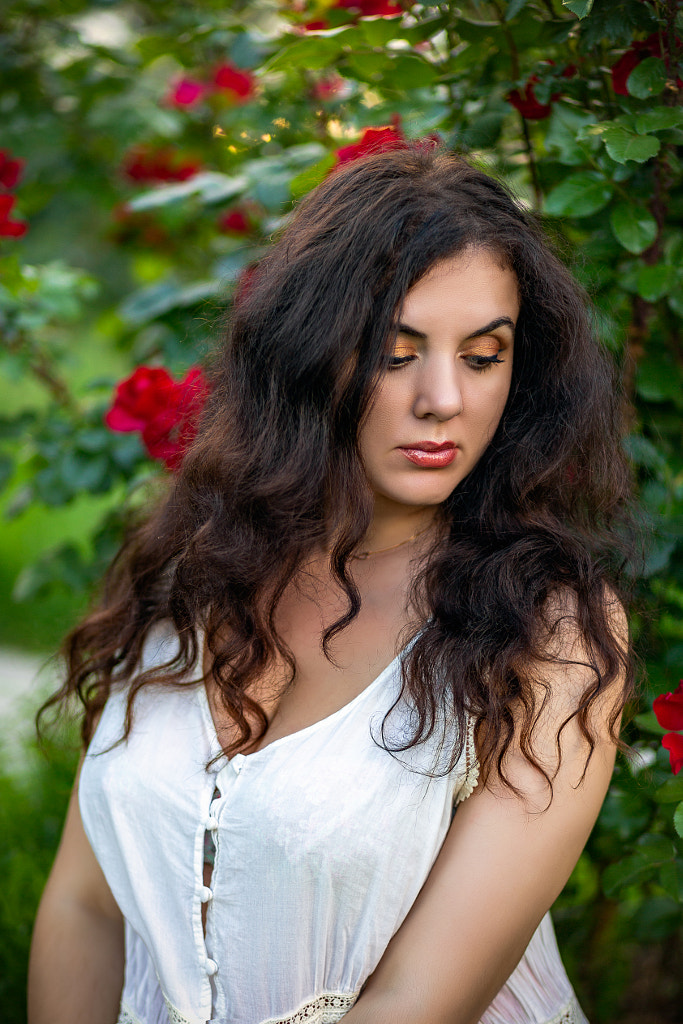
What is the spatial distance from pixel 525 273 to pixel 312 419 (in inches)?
15.7

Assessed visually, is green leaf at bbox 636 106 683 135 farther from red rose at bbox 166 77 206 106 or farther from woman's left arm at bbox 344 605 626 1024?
red rose at bbox 166 77 206 106

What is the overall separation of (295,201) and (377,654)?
0.85 meters

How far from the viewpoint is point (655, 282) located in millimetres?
1459

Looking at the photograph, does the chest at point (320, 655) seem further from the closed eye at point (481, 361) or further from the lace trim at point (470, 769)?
the closed eye at point (481, 361)

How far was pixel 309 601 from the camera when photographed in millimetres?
1442

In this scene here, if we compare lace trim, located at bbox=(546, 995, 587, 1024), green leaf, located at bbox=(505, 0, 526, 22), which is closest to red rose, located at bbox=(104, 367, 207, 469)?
green leaf, located at bbox=(505, 0, 526, 22)

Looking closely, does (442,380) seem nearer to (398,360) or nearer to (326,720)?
(398,360)

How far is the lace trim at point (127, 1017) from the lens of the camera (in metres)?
1.47

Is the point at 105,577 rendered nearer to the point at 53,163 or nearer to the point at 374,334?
the point at 374,334

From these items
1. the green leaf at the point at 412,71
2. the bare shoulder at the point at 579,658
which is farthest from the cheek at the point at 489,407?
the green leaf at the point at 412,71

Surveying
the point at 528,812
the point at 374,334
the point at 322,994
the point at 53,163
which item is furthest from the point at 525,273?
the point at 53,163

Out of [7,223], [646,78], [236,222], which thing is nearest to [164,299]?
[7,223]

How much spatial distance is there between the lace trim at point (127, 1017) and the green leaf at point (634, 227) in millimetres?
1508

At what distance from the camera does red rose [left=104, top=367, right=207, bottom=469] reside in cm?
182
